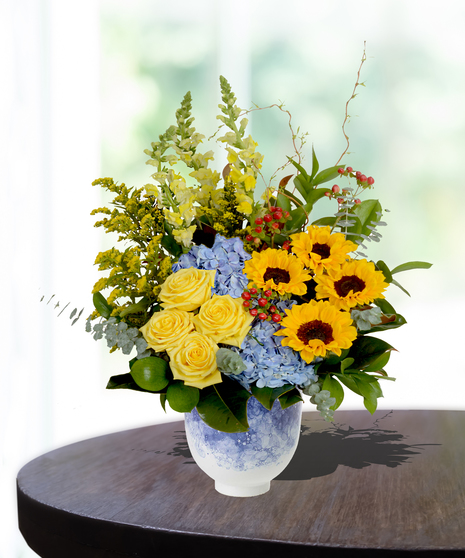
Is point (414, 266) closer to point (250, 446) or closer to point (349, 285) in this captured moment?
point (349, 285)

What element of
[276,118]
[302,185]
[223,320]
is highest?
[276,118]

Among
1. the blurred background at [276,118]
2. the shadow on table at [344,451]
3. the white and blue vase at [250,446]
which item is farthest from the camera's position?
the blurred background at [276,118]

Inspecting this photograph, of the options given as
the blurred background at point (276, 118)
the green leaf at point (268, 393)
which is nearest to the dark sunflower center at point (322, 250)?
the green leaf at point (268, 393)

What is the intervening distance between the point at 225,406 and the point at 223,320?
0.14m

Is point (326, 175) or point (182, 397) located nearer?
point (182, 397)

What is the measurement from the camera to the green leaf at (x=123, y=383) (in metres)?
0.92

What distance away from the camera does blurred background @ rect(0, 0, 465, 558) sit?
2164mm

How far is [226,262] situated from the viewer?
922 mm

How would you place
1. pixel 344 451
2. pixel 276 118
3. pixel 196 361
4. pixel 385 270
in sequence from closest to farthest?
pixel 196 361, pixel 385 270, pixel 344 451, pixel 276 118

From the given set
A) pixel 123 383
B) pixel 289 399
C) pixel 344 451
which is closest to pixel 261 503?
pixel 289 399

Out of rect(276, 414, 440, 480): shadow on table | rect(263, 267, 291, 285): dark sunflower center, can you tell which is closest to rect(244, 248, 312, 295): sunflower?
rect(263, 267, 291, 285): dark sunflower center

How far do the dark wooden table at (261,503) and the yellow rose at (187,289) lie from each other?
0.32 metres

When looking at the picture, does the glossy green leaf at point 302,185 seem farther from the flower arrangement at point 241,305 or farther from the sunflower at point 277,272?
the sunflower at point 277,272

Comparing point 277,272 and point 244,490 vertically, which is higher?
point 277,272
